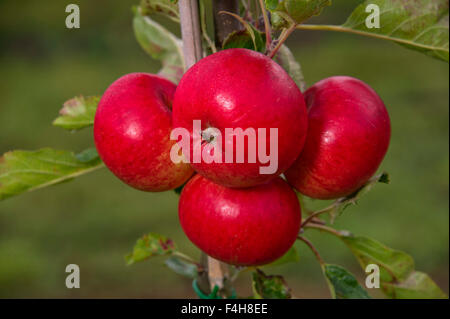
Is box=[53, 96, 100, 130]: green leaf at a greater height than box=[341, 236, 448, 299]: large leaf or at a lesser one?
greater

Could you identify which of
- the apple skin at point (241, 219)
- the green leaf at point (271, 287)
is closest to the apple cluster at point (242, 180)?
the apple skin at point (241, 219)

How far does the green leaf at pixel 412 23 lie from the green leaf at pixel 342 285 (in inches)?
10.7

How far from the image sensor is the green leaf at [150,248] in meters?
0.59

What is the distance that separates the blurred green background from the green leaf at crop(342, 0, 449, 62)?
1268 millimetres

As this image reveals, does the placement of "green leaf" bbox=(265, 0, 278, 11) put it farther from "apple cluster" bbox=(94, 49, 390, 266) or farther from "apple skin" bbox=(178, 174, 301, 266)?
"apple skin" bbox=(178, 174, 301, 266)

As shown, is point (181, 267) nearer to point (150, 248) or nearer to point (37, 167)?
point (150, 248)

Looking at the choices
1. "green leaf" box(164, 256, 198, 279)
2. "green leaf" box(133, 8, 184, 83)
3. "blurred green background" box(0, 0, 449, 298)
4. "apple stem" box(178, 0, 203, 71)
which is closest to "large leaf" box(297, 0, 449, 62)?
"apple stem" box(178, 0, 203, 71)

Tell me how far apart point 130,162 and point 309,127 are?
164 millimetres

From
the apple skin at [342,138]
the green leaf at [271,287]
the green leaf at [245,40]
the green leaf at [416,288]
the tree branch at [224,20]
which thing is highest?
the tree branch at [224,20]

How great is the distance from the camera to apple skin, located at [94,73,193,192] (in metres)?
0.43

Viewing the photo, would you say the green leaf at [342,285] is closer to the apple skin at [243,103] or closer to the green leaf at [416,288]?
the green leaf at [416,288]

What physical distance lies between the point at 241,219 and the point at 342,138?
114 mm

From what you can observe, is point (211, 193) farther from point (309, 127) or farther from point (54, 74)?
point (54, 74)

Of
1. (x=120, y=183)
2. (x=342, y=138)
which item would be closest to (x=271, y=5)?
(x=342, y=138)
